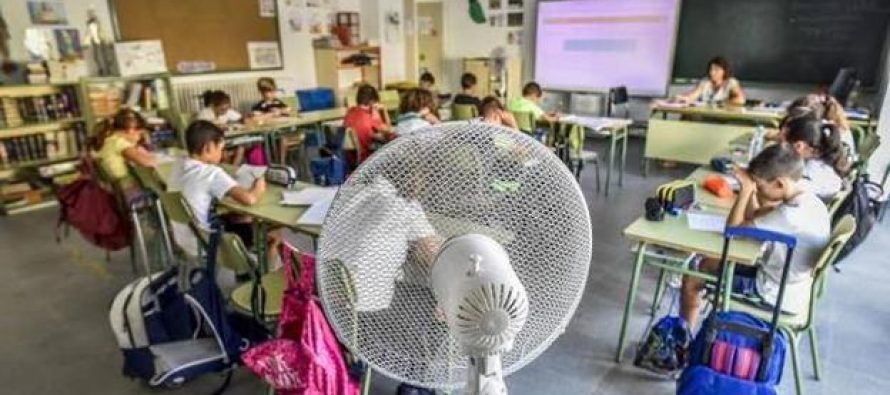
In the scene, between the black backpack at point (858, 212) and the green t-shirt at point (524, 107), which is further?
the green t-shirt at point (524, 107)

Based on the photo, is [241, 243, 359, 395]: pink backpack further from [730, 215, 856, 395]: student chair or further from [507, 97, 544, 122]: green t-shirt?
[507, 97, 544, 122]: green t-shirt

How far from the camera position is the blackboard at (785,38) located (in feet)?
17.3

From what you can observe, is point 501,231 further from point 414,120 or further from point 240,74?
point 240,74

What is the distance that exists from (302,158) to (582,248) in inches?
197

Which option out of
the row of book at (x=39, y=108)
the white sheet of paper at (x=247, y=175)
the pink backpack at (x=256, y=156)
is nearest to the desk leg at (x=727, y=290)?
the white sheet of paper at (x=247, y=175)

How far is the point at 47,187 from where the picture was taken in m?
4.62

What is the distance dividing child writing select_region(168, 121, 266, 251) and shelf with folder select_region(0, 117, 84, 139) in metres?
3.01

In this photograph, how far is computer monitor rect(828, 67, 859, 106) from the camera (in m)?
5.04

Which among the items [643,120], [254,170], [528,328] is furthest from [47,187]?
[643,120]

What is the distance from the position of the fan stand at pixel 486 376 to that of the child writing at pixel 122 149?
2.83 meters

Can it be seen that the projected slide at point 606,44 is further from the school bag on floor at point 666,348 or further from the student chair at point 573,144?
the school bag on floor at point 666,348

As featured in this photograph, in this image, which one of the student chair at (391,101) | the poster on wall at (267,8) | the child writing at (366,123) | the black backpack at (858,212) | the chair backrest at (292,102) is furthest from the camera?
the poster on wall at (267,8)

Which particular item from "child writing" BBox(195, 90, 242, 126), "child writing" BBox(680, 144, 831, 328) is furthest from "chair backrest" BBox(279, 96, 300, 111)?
"child writing" BBox(680, 144, 831, 328)

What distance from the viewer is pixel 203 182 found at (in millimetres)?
2312
